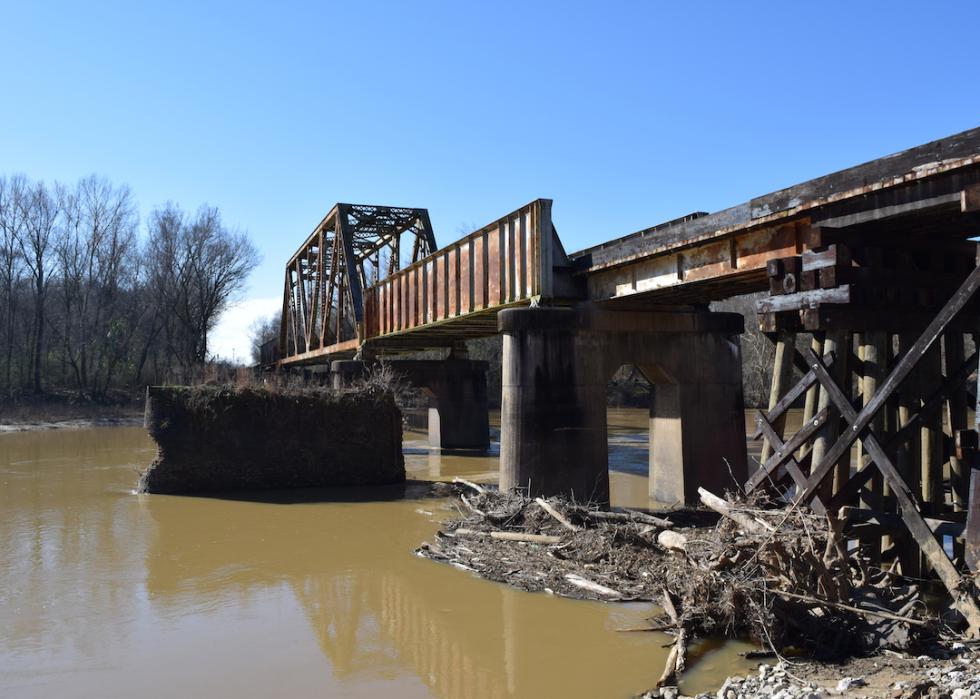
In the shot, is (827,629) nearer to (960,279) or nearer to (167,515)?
(960,279)

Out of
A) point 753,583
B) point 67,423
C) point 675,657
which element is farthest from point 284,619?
point 67,423

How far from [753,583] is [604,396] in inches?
308

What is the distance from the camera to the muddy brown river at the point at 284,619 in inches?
268

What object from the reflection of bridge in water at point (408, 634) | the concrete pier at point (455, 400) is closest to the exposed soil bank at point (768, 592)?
the reflection of bridge in water at point (408, 634)

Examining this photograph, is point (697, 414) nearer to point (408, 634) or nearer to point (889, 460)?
point (889, 460)

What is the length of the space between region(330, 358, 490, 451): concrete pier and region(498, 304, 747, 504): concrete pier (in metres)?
13.2

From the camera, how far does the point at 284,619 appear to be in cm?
867

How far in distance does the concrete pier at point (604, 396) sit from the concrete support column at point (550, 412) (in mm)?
18

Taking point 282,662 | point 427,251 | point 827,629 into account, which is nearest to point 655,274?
point 827,629

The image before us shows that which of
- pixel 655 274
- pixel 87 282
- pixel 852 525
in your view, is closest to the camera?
pixel 852 525

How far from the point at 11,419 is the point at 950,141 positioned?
149ft

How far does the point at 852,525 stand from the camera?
8.64 meters

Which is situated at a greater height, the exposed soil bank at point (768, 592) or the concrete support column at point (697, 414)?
the concrete support column at point (697, 414)

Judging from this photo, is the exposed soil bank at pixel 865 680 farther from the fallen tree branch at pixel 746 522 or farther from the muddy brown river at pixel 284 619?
the fallen tree branch at pixel 746 522
